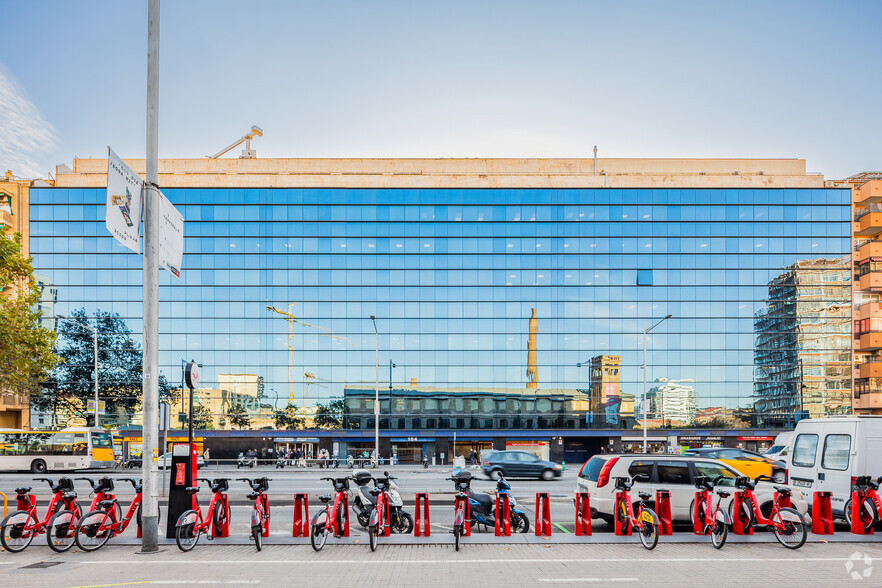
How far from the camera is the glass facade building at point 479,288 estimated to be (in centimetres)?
5788

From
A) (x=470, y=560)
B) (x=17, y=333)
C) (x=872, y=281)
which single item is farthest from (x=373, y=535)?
(x=872, y=281)

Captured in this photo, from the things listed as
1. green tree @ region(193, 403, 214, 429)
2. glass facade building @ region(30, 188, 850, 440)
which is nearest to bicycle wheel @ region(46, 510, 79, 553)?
glass facade building @ region(30, 188, 850, 440)

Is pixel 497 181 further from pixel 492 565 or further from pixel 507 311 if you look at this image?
pixel 492 565

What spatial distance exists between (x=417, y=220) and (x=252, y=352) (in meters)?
18.6

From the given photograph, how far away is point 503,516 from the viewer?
12.7m

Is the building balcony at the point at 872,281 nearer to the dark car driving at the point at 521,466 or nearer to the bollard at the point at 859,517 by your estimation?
the dark car driving at the point at 521,466

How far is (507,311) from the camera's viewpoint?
58438 mm

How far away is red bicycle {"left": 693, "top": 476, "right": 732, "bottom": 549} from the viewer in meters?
11.4

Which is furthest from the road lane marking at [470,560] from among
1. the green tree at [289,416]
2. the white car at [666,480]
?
the green tree at [289,416]

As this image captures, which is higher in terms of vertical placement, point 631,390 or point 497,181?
point 497,181

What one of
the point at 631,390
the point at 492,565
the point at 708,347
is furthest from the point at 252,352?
the point at 492,565

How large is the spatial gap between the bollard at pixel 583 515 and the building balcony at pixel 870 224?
5434 cm

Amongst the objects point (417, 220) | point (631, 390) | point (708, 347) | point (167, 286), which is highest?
point (417, 220)

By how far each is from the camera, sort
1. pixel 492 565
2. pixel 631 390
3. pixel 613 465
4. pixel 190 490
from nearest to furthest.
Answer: pixel 492 565, pixel 190 490, pixel 613 465, pixel 631 390
